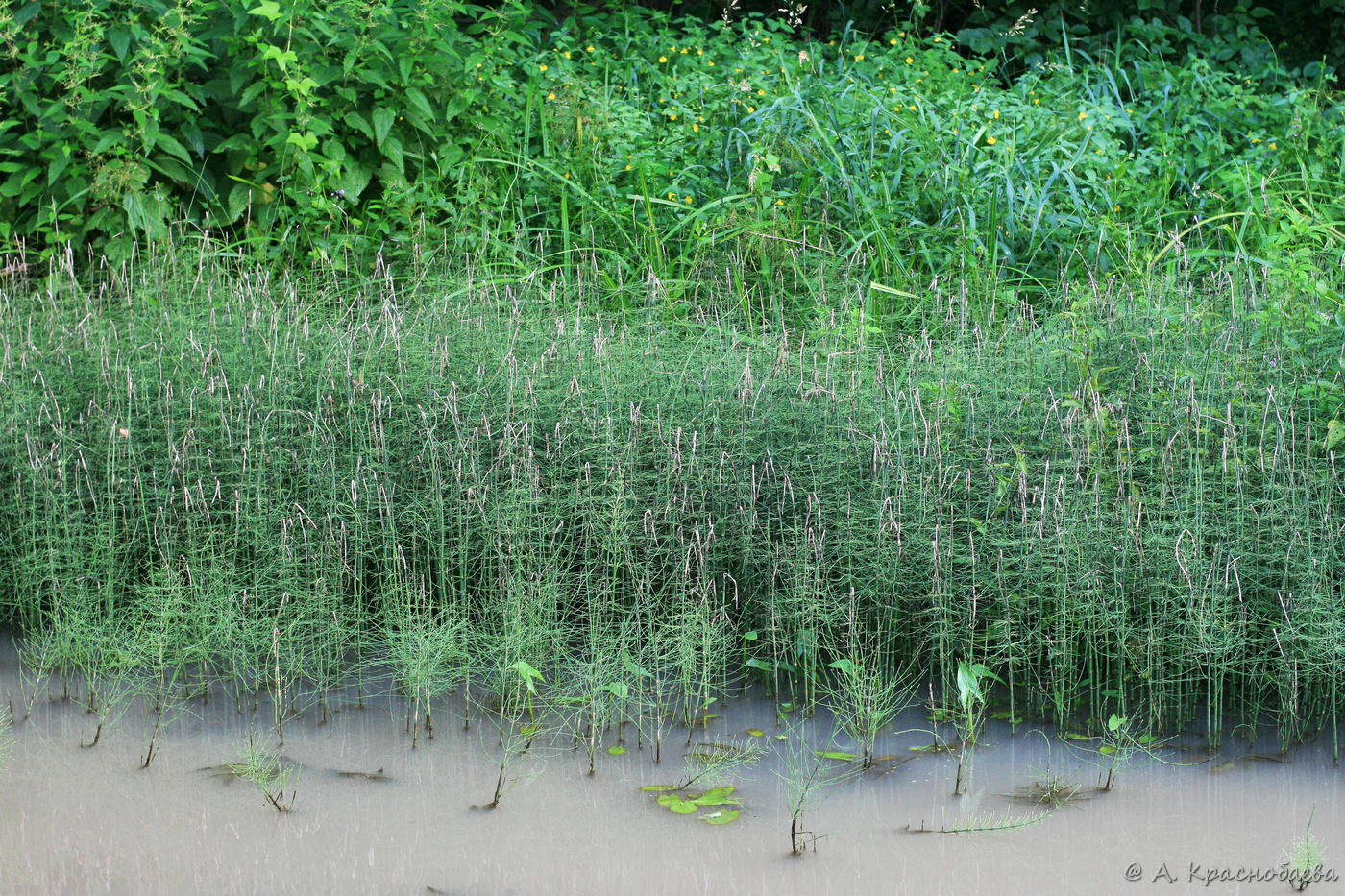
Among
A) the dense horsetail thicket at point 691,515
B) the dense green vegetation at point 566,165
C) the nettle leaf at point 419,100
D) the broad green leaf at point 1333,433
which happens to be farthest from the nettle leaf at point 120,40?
the broad green leaf at point 1333,433

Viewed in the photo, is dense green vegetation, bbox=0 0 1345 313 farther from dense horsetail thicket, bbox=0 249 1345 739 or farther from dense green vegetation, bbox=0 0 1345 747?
dense horsetail thicket, bbox=0 249 1345 739

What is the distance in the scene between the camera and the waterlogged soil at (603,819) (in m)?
2.81

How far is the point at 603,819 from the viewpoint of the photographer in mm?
3043

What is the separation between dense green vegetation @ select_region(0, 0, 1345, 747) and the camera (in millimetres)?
3535

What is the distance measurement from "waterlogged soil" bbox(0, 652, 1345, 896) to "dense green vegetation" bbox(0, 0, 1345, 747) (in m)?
0.16

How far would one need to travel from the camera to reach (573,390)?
13.8 ft

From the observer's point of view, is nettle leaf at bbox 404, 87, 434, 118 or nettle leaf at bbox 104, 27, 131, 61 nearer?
nettle leaf at bbox 104, 27, 131, 61

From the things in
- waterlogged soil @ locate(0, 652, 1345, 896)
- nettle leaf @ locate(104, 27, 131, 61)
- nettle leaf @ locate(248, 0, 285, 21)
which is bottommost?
waterlogged soil @ locate(0, 652, 1345, 896)

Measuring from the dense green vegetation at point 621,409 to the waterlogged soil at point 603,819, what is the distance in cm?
16

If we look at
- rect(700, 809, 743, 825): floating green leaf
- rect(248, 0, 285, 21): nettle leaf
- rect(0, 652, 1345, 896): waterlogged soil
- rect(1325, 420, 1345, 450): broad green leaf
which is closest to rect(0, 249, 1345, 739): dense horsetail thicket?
rect(1325, 420, 1345, 450): broad green leaf

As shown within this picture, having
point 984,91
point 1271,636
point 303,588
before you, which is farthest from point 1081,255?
point 303,588

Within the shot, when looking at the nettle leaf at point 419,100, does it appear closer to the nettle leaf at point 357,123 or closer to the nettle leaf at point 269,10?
the nettle leaf at point 357,123

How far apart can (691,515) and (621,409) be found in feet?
1.72

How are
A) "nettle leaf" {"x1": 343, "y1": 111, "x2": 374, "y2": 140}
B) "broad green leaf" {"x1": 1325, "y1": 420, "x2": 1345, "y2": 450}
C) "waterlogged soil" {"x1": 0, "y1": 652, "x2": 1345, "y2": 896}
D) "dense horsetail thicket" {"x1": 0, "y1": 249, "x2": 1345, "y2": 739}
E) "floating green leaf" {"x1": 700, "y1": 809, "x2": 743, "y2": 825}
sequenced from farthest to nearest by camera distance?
"nettle leaf" {"x1": 343, "y1": 111, "x2": 374, "y2": 140} → "broad green leaf" {"x1": 1325, "y1": 420, "x2": 1345, "y2": 450} → "dense horsetail thicket" {"x1": 0, "y1": 249, "x2": 1345, "y2": 739} → "floating green leaf" {"x1": 700, "y1": 809, "x2": 743, "y2": 825} → "waterlogged soil" {"x1": 0, "y1": 652, "x2": 1345, "y2": 896}
